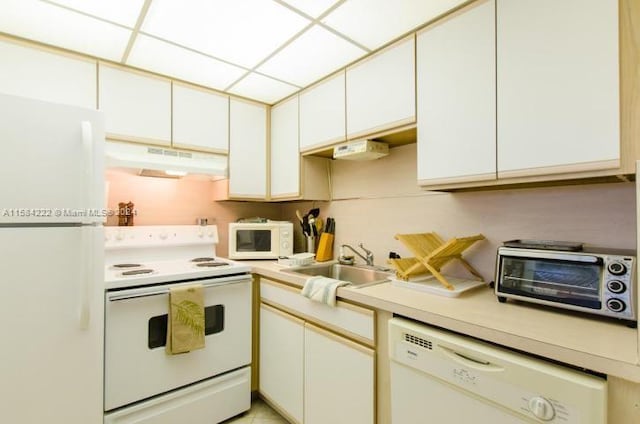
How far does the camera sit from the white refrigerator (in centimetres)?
123

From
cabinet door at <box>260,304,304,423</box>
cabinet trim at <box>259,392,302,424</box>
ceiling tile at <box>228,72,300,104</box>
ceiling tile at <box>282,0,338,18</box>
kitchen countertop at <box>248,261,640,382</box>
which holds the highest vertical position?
ceiling tile at <box>282,0,338,18</box>

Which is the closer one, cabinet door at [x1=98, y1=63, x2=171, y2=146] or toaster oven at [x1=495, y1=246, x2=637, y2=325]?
toaster oven at [x1=495, y1=246, x2=637, y2=325]

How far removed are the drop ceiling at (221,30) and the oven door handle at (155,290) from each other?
1.31 metres

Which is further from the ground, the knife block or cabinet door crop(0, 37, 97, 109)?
cabinet door crop(0, 37, 97, 109)

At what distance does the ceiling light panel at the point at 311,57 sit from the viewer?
167cm

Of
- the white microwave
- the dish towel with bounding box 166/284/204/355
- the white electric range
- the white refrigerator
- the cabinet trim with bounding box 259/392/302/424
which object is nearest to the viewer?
the white refrigerator

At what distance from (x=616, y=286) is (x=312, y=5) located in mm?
1559

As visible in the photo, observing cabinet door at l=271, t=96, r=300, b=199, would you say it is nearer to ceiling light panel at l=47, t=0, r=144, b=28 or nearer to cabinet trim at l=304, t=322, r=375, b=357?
cabinet trim at l=304, t=322, r=375, b=357

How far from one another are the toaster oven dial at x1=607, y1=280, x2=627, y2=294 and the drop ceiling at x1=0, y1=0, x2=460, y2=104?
124 centimetres

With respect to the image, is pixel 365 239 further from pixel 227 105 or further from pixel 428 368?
pixel 227 105

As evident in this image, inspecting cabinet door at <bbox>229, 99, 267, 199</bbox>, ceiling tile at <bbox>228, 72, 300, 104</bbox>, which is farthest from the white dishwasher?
ceiling tile at <bbox>228, 72, 300, 104</bbox>

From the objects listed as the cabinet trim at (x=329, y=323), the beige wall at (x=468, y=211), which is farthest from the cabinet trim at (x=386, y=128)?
the cabinet trim at (x=329, y=323)

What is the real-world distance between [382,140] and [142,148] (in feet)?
4.91

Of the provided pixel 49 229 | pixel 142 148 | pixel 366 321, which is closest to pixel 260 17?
pixel 142 148
